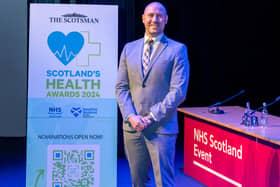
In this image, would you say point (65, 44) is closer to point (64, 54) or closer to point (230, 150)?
point (64, 54)

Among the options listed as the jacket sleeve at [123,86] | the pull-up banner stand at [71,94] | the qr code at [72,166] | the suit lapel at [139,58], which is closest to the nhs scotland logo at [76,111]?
the pull-up banner stand at [71,94]

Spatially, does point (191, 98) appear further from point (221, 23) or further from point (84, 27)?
point (84, 27)

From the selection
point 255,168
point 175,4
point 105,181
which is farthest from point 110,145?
point 175,4

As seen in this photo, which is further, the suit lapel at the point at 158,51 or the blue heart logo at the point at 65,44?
the blue heart logo at the point at 65,44

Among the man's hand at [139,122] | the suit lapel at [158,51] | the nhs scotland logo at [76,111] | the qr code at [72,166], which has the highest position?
the suit lapel at [158,51]

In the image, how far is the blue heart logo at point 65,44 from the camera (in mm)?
3316

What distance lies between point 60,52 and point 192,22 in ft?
15.4

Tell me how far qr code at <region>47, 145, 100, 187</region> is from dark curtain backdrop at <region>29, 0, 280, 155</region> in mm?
4378

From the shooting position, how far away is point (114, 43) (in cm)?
336

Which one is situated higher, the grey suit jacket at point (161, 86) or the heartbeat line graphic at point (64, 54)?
the heartbeat line graphic at point (64, 54)

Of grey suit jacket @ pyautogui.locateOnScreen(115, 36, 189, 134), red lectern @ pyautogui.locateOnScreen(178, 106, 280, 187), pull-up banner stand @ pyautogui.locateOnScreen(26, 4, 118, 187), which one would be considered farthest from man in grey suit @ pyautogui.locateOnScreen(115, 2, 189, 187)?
red lectern @ pyautogui.locateOnScreen(178, 106, 280, 187)

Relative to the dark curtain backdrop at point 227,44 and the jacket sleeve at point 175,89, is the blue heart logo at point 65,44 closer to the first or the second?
the jacket sleeve at point 175,89

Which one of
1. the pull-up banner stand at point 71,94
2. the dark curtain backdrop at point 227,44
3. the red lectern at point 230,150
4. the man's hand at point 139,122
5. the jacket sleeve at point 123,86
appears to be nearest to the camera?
the man's hand at point 139,122

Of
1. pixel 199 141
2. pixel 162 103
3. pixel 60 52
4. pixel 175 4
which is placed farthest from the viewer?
pixel 175 4
